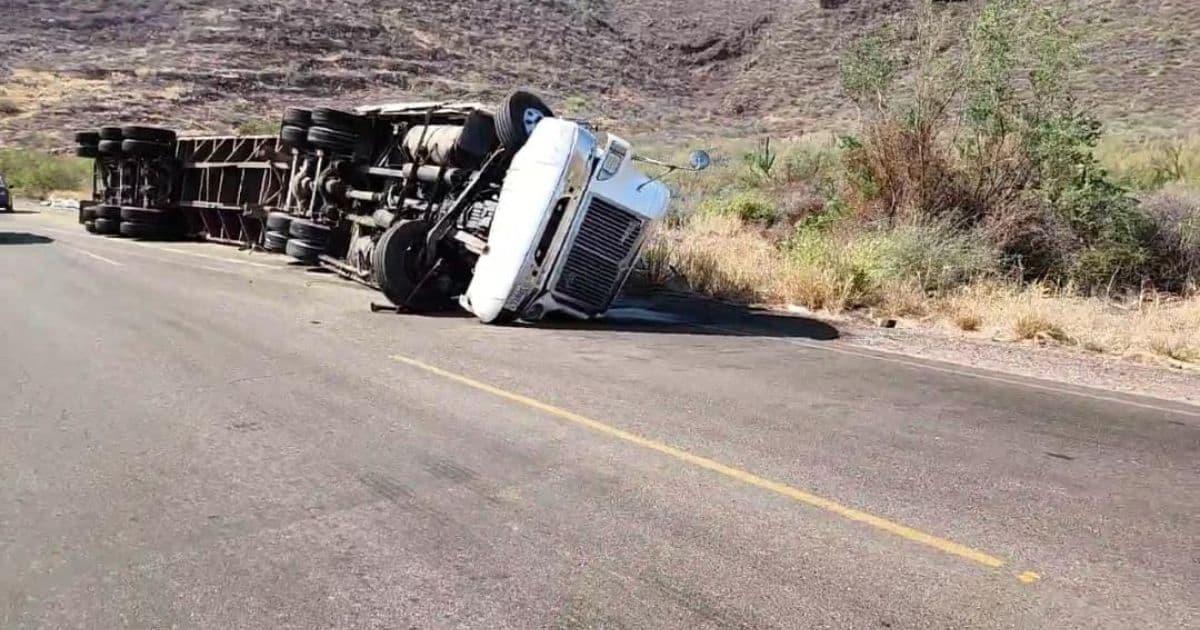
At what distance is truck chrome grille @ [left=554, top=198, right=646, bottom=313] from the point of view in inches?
449

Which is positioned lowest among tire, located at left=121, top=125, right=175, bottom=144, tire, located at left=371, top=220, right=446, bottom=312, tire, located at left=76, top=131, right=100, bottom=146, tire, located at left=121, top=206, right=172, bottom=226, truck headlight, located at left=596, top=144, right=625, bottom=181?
tire, located at left=121, top=206, right=172, bottom=226

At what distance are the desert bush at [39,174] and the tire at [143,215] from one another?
78.7 feet

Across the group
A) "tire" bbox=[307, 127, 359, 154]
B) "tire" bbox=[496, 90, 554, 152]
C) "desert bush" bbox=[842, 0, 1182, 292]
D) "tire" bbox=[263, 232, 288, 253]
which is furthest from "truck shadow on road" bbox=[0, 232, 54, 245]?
"desert bush" bbox=[842, 0, 1182, 292]

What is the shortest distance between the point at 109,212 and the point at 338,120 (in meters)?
10.6

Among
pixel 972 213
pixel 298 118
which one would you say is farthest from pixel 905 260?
pixel 298 118

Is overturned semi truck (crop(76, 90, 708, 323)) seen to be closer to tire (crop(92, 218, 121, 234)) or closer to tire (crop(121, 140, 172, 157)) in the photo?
tire (crop(121, 140, 172, 157))

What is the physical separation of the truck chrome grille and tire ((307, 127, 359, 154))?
5.89 metres

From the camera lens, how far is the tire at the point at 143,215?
893 inches

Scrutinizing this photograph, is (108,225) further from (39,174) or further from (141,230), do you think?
(39,174)

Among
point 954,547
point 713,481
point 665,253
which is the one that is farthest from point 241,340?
point 665,253

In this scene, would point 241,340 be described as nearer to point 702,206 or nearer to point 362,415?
point 362,415

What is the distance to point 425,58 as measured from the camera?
57.7m

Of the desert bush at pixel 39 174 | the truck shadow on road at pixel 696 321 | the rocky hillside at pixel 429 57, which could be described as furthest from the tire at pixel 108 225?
the desert bush at pixel 39 174

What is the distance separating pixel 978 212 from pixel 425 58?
46.0 m
